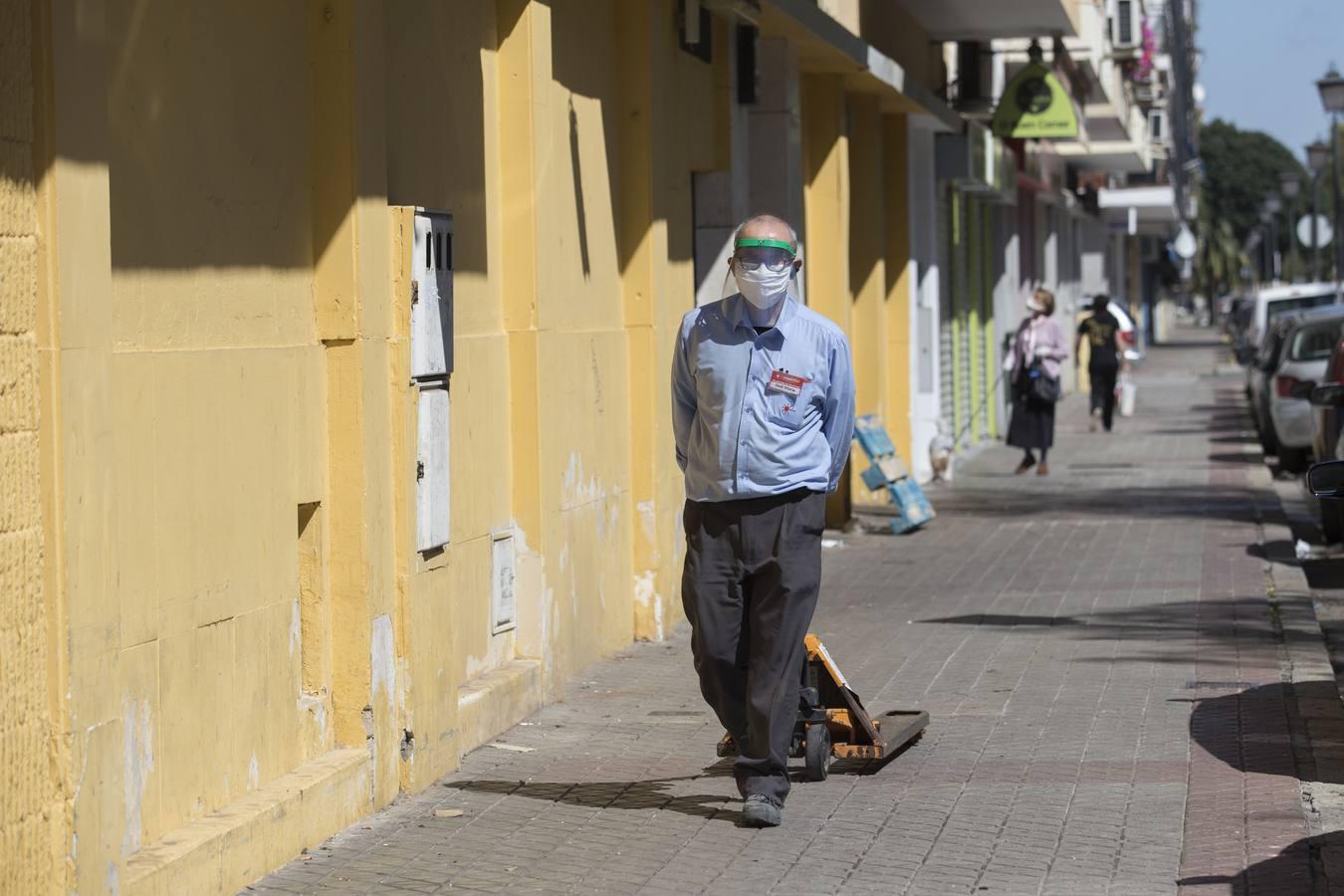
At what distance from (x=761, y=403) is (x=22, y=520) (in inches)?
104

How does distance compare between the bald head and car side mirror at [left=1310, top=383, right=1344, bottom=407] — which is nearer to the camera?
the bald head

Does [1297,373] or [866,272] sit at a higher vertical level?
[866,272]

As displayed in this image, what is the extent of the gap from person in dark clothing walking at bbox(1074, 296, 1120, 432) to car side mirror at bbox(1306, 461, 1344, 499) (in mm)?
19733

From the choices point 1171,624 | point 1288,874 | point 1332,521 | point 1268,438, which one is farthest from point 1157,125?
point 1288,874

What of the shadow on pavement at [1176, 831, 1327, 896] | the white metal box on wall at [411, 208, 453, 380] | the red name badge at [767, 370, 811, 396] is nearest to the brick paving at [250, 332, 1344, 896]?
the shadow on pavement at [1176, 831, 1327, 896]

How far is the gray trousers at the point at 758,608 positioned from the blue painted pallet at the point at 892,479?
9578 millimetres

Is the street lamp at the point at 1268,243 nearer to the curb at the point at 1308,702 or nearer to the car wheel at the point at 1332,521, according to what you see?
the car wheel at the point at 1332,521

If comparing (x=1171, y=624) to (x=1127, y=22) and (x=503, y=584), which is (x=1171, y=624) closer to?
(x=503, y=584)

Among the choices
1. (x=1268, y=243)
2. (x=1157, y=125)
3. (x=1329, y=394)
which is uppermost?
(x=1157, y=125)

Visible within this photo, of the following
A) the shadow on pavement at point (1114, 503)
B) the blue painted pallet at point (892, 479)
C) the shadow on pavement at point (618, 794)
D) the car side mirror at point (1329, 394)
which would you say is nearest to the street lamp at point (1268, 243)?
the shadow on pavement at point (1114, 503)

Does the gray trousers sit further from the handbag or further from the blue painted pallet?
the handbag

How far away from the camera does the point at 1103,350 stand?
27391 mm

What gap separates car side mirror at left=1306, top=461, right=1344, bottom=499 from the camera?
7812mm

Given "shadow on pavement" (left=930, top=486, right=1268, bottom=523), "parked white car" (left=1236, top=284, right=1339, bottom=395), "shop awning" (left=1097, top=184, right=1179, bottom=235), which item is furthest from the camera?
"shop awning" (left=1097, top=184, right=1179, bottom=235)
